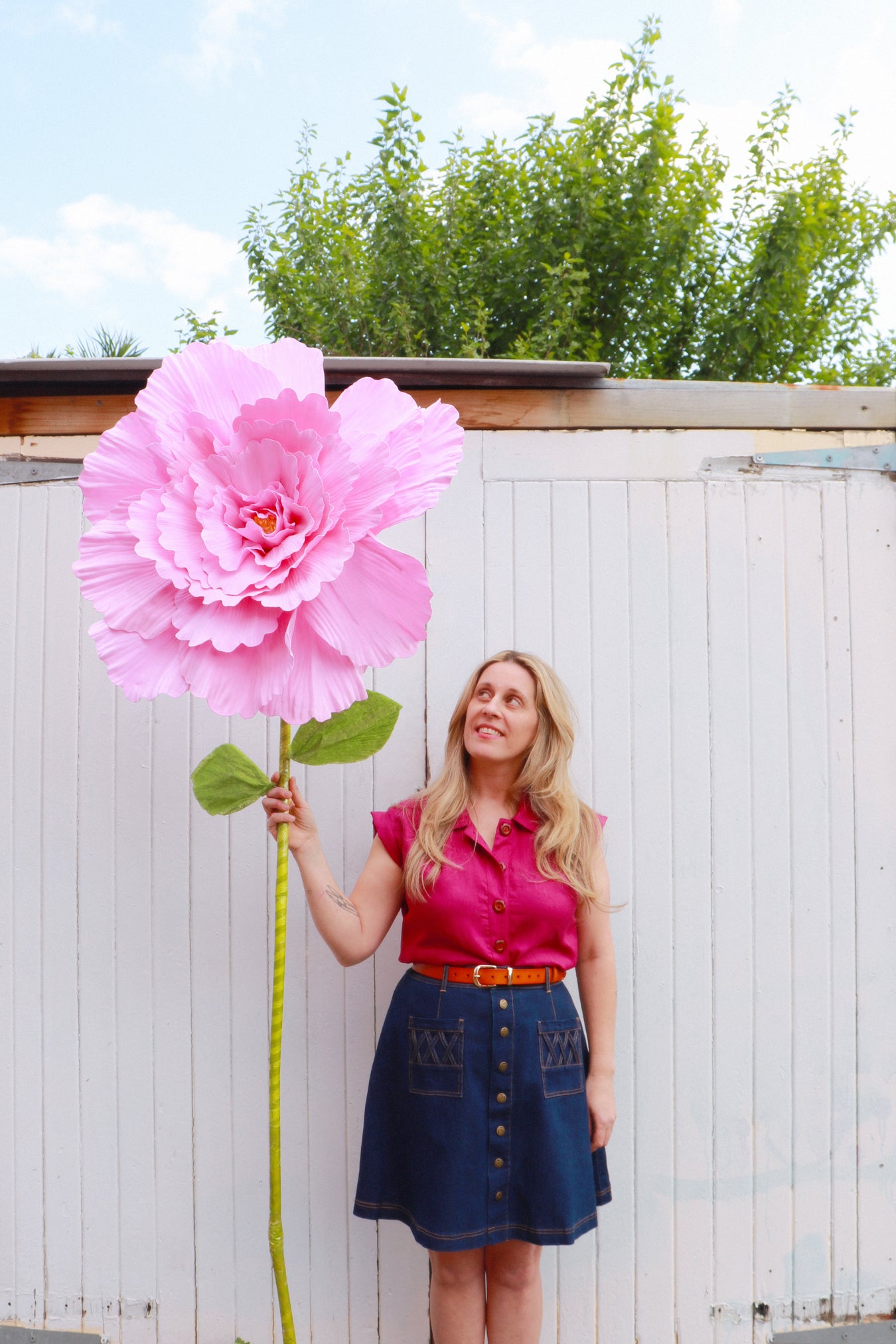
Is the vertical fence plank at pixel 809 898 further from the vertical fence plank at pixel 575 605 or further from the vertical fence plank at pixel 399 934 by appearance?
the vertical fence plank at pixel 399 934

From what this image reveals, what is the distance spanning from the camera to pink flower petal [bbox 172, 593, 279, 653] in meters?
0.92

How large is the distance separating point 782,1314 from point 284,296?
615cm

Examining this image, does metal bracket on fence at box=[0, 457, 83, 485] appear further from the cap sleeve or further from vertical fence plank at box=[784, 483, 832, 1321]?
vertical fence plank at box=[784, 483, 832, 1321]

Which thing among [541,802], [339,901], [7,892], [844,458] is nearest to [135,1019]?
[7,892]

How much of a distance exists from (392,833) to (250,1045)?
80cm

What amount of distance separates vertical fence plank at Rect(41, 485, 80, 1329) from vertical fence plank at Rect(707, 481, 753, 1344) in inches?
67.9

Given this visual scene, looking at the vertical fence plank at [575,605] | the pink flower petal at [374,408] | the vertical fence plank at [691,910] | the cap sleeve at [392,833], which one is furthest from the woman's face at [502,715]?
the pink flower petal at [374,408]

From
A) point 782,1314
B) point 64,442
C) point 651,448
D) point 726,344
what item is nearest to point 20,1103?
point 64,442

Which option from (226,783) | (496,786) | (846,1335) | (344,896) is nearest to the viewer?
(226,783)

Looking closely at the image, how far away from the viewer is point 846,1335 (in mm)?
2102

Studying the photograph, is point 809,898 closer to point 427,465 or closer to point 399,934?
point 399,934

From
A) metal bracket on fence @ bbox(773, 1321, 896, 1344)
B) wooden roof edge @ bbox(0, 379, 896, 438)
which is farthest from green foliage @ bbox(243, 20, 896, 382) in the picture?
metal bracket on fence @ bbox(773, 1321, 896, 1344)

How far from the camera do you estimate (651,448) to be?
221 centimetres

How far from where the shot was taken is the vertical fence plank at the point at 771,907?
83.2 inches
